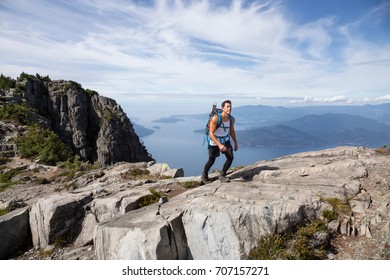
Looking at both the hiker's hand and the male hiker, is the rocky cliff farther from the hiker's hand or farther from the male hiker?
the hiker's hand

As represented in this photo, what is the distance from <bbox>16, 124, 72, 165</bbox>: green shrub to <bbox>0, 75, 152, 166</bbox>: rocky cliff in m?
33.8

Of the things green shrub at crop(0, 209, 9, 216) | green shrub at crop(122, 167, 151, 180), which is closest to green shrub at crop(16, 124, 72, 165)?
green shrub at crop(122, 167, 151, 180)

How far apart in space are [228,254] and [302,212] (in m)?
2.73

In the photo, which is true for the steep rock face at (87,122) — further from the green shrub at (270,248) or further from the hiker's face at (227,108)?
the green shrub at (270,248)

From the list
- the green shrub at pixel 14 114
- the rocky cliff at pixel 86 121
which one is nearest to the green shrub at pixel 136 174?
the green shrub at pixel 14 114

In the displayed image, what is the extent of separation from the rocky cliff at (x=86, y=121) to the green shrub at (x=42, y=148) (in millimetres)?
33770

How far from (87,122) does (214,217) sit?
72.9 m

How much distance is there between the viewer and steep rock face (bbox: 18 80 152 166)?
6681 centimetres

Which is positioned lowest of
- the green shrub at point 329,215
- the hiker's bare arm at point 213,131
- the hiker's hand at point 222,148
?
the green shrub at point 329,215

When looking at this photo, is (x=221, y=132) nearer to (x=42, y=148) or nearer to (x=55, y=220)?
(x=55, y=220)

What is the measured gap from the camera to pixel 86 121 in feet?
234

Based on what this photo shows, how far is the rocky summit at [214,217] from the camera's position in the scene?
7156mm

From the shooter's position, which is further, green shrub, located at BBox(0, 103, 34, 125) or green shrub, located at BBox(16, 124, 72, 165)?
green shrub, located at BBox(0, 103, 34, 125)

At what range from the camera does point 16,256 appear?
31.0 ft
